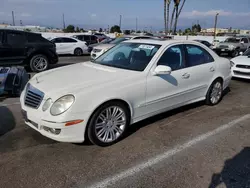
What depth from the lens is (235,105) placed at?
5.82 metres

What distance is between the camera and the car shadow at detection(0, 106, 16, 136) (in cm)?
414

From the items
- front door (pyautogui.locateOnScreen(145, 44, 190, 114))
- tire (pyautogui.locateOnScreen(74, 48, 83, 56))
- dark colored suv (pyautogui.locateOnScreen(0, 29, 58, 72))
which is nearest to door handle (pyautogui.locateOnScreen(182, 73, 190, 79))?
front door (pyautogui.locateOnScreen(145, 44, 190, 114))

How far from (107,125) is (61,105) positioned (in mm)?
759

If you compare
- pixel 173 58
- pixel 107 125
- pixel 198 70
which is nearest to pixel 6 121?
pixel 107 125

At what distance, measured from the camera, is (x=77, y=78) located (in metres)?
3.71

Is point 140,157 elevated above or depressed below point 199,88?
below

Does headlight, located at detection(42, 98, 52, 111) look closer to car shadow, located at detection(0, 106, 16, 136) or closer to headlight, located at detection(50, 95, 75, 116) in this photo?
headlight, located at detection(50, 95, 75, 116)

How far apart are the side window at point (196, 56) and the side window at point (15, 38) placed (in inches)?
266

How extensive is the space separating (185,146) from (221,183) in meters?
0.91

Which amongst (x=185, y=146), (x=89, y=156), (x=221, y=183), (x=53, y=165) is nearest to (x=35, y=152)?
(x=53, y=165)

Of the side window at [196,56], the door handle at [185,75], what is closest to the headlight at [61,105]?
the door handle at [185,75]

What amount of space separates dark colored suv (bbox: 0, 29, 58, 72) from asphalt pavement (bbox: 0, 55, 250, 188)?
4.93m

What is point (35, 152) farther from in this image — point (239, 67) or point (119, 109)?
point (239, 67)

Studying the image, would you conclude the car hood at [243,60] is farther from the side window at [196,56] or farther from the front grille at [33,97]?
the front grille at [33,97]
